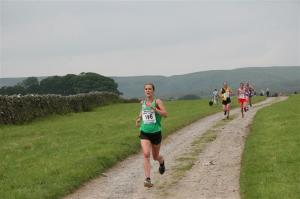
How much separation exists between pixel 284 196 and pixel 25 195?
5474 millimetres

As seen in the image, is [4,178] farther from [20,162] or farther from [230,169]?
[230,169]

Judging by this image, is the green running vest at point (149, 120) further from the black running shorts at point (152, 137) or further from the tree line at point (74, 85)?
the tree line at point (74, 85)

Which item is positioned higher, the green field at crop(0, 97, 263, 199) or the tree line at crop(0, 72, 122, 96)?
the tree line at crop(0, 72, 122, 96)

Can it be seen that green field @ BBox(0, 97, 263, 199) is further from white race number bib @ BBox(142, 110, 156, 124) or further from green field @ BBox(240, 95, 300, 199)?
green field @ BBox(240, 95, 300, 199)

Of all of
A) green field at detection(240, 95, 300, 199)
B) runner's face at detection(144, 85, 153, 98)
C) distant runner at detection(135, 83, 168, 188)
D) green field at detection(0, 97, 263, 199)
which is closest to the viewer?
green field at detection(240, 95, 300, 199)

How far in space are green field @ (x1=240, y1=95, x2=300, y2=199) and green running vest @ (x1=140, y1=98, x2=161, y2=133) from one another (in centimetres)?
235

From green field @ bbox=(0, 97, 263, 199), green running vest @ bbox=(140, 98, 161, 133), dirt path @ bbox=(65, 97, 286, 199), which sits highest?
green running vest @ bbox=(140, 98, 161, 133)

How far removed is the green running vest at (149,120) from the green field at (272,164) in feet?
7.72

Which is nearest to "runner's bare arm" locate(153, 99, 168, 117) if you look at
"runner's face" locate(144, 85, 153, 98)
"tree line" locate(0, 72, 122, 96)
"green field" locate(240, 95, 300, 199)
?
"runner's face" locate(144, 85, 153, 98)

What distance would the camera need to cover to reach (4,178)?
13.9 meters

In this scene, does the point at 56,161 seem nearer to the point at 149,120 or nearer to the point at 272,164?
the point at 149,120

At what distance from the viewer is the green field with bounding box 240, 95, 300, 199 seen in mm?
10823

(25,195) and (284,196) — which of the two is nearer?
(284,196)

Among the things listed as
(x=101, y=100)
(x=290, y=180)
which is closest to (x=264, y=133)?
(x=290, y=180)
